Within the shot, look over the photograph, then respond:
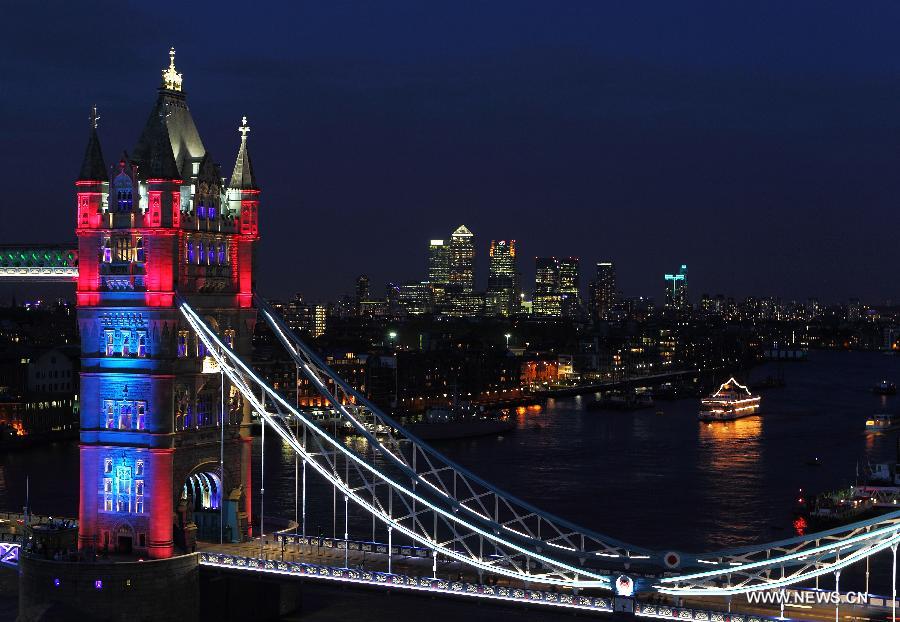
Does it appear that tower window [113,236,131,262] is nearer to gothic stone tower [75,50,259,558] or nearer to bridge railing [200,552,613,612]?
gothic stone tower [75,50,259,558]

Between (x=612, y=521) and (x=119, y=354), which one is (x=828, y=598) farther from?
(x=612, y=521)

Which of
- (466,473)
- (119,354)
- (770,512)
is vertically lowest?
(770,512)

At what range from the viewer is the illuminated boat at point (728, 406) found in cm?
11961

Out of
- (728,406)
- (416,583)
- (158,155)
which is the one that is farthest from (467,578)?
(728,406)

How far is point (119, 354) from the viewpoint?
125ft

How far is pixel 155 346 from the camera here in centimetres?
3762

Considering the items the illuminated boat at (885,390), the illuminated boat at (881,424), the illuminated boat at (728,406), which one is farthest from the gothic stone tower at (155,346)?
the illuminated boat at (885,390)

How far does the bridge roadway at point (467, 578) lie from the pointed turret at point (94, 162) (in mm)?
10189

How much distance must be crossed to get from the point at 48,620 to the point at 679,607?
48.8 ft

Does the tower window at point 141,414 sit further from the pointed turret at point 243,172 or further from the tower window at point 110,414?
the pointed turret at point 243,172

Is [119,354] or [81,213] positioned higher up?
[81,213]

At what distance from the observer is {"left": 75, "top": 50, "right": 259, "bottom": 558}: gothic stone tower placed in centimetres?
3744

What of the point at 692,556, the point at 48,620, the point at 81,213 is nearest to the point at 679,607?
the point at 692,556

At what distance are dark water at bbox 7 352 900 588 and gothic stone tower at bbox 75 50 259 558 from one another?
7708 millimetres
